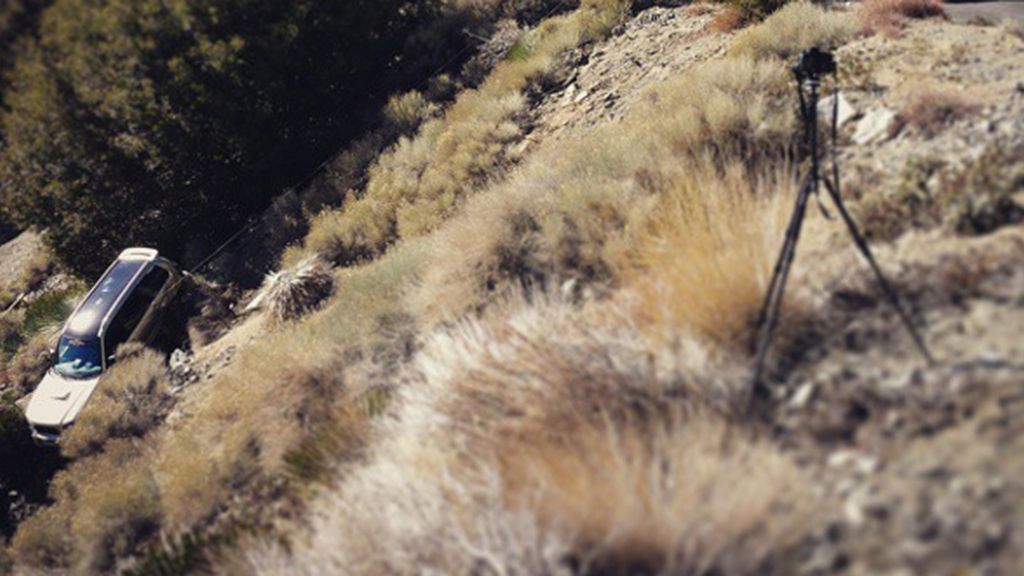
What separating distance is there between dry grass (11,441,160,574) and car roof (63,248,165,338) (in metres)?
3.13

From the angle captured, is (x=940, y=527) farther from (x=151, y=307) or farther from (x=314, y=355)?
(x=151, y=307)

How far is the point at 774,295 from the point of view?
4680mm

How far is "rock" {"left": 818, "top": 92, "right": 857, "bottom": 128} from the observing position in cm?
703

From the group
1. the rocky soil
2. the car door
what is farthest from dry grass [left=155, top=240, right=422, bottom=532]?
the rocky soil

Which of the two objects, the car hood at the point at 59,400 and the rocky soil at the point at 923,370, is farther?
the car hood at the point at 59,400

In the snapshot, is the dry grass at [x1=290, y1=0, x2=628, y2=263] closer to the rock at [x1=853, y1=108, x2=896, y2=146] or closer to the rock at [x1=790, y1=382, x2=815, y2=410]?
the rock at [x1=853, y1=108, x2=896, y2=146]

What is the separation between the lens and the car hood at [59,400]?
10594 mm

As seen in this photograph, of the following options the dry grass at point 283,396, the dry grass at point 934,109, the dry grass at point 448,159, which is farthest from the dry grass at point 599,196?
the dry grass at point 448,159

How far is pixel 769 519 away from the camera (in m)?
3.37

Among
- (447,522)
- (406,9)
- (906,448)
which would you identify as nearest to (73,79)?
(406,9)

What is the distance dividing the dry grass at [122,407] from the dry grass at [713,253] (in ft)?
25.6

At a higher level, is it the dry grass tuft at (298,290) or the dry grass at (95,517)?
the dry grass tuft at (298,290)

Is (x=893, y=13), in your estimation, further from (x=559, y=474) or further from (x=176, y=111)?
(x=176, y=111)

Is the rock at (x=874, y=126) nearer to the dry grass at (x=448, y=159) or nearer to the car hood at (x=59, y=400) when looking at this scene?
the dry grass at (x=448, y=159)
